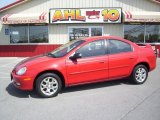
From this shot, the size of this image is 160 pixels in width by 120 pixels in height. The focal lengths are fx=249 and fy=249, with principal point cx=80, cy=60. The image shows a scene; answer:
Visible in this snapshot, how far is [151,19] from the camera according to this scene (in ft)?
47.0

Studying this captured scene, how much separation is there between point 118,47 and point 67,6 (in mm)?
8796

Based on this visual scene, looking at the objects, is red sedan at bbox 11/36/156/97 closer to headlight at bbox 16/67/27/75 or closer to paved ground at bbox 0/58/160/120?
headlight at bbox 16/67/27/75

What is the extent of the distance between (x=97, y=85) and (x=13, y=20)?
8.98 metres

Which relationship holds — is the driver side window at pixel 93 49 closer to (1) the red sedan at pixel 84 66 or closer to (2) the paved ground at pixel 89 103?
(1) the red sedan at pixel 84 66

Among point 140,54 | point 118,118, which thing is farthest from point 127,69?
point 118,118

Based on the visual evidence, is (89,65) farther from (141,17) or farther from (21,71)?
(141,17)

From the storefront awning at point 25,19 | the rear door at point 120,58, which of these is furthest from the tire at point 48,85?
the storefront awning at point 25,19

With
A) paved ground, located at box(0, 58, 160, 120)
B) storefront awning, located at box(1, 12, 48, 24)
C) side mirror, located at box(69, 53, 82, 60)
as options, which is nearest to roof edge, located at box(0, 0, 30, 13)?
storefront awning, located at box(1, 12, 48, 24)

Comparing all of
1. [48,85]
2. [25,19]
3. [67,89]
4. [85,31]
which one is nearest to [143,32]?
[85,31]

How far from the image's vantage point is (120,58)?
7449 millimetres

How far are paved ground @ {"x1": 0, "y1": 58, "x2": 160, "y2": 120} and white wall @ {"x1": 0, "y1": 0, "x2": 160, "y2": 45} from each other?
8157 mm

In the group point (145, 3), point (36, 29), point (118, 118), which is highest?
point (145, 3)

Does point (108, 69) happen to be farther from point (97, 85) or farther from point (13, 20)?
point (13, 20)

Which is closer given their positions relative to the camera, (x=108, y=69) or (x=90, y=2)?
(x=108, y=69)
